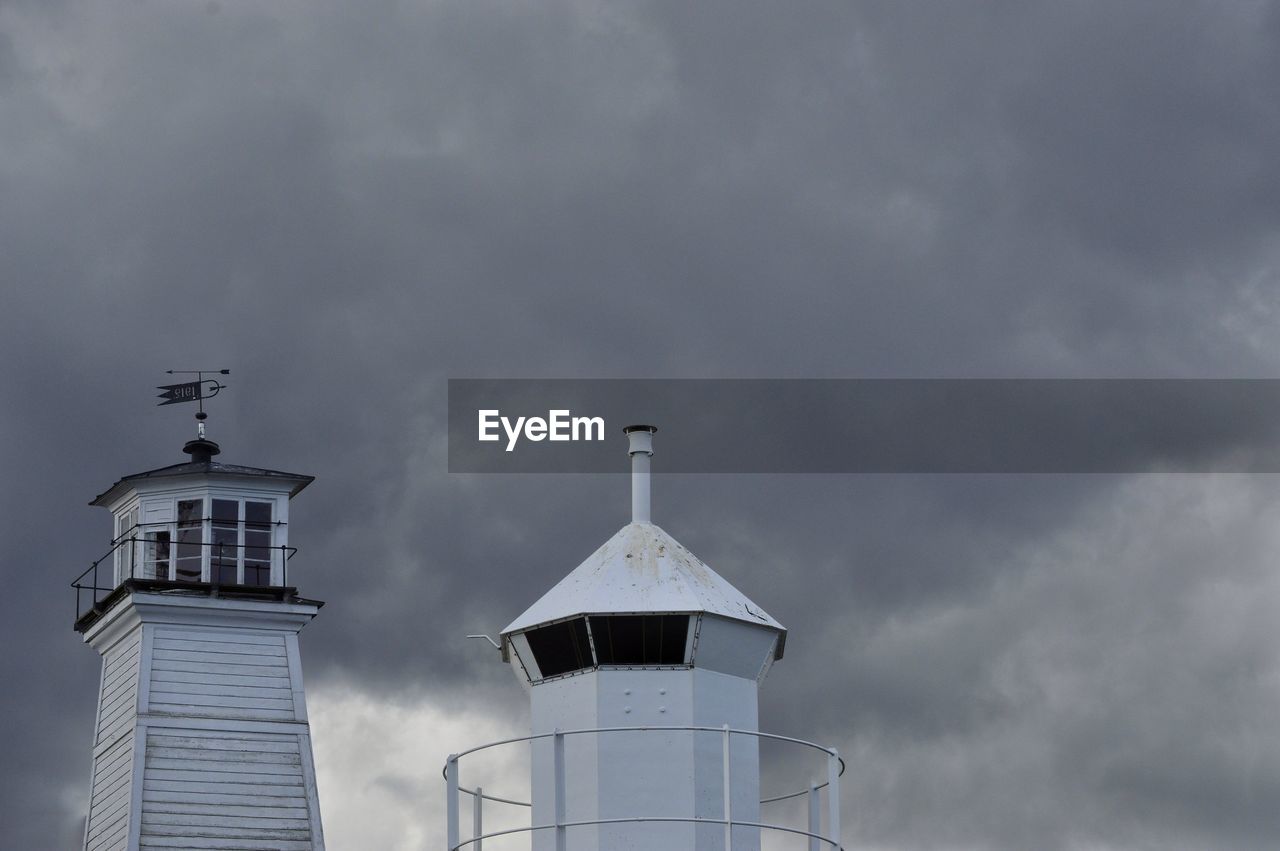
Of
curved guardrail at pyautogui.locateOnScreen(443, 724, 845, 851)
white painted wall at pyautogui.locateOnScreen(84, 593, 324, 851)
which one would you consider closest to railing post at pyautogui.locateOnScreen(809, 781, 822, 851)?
curved guardrail at pyautogui.locateOnScreen(443, 724, 845, 851)

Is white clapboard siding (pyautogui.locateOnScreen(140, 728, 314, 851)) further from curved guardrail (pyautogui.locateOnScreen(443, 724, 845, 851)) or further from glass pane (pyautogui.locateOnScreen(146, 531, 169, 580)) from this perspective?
curved guardrail (pyautogui.locateOnScreen(443, 724, 845, 851))

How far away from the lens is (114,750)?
183ft

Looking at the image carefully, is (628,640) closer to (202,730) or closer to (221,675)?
(202,730)

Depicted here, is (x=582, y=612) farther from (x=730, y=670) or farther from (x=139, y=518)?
(x=139, y=518)

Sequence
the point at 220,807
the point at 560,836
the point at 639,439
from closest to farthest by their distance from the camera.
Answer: the point at 560,836 < the point at 639,439 < the point at 220,807

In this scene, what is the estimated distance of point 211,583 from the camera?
56.4 metres

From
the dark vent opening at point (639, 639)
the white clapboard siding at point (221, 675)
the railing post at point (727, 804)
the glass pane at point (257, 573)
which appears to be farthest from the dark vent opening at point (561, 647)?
the glass pane at point (257, 573)

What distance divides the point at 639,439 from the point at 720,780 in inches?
174

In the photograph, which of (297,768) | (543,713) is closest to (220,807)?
(297,768)

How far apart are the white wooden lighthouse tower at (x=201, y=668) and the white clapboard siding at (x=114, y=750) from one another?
51 mm

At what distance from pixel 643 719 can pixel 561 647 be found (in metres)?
1.33

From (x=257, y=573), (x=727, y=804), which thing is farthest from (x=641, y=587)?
(x=257, y=573)

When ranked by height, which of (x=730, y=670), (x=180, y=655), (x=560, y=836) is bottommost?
(x=560, y=836)

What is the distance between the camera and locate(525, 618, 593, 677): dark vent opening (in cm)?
A: 2889
